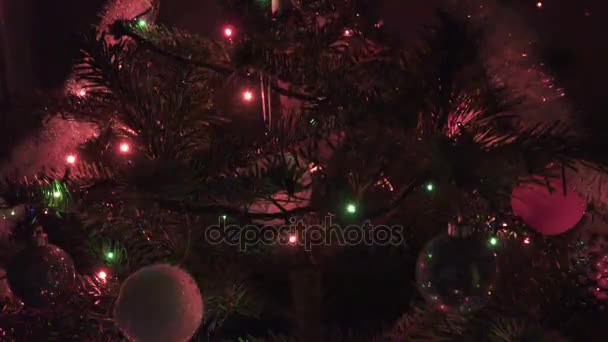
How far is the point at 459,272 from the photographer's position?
44 centimetres

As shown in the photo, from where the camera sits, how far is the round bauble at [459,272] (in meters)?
0.44

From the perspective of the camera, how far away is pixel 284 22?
68 centimetres

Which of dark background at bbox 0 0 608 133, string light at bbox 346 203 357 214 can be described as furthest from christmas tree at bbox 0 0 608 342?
dark background at bbox 0 0 608 133

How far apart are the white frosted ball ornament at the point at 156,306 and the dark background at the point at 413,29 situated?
0.29 meters

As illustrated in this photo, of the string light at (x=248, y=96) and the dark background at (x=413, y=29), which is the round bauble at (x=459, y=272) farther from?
the string light at (x=248, y=96)

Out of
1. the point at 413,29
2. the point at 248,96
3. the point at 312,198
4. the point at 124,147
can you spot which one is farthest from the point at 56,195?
the point at 413,29

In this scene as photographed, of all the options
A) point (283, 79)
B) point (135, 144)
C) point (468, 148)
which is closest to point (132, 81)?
point (135, 144)

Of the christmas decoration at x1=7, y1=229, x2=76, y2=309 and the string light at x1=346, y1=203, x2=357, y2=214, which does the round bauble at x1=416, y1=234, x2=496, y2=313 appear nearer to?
the string light at x1=346, y1=203, x2=357, y2=214

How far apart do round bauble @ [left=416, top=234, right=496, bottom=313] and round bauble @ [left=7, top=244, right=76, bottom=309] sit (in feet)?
1.27

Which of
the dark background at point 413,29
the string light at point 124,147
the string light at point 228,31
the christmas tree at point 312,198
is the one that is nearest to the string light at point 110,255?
the christmas tree at point 312,198

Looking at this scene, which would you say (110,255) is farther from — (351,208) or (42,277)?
(351,208)

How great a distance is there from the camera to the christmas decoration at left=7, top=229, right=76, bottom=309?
589 millimetres

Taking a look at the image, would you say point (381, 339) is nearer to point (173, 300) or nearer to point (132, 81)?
point (173, 300)

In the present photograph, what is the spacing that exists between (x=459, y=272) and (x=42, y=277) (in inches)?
16.7
